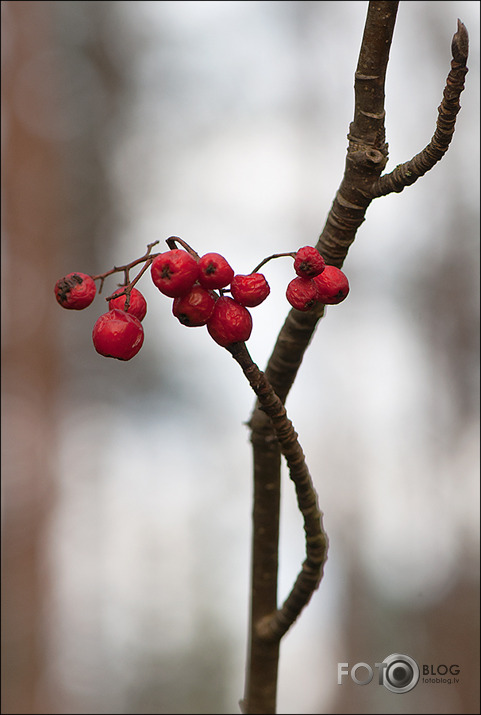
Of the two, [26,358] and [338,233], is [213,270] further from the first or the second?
[26,358]

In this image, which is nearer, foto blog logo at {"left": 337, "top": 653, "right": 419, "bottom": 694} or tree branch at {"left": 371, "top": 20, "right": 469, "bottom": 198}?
tree branch at {"left": 371, "top": 20, "right": 469, "bottom": 198}

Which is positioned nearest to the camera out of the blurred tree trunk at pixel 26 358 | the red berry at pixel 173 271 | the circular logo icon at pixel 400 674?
the red berry at pixel 173 271

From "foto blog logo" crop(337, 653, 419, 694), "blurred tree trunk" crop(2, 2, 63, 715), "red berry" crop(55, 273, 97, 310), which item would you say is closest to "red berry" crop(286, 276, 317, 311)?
"red berry" crop(55, 273, 97, 310)

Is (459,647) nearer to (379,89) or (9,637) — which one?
(9,637)

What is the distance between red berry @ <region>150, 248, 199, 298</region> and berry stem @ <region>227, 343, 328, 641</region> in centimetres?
4

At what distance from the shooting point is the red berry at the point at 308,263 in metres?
0.37

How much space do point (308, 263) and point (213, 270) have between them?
0.18 feet

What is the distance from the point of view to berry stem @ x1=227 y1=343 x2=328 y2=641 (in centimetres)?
37

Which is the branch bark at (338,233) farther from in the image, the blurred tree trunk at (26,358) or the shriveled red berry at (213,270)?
the blurred tree trunk at (26,358)

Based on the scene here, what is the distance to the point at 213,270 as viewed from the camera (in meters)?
0.35

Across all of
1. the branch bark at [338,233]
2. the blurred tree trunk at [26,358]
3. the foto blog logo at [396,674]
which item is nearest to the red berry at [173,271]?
the branch bark at [338,233]

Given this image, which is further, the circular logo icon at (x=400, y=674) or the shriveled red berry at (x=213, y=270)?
the circular logo icon at (x=400, y=674)

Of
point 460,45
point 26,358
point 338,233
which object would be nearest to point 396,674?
point 338,233

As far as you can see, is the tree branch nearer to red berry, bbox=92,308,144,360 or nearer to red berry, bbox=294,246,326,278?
red berry, bbox=294,246,326,278
